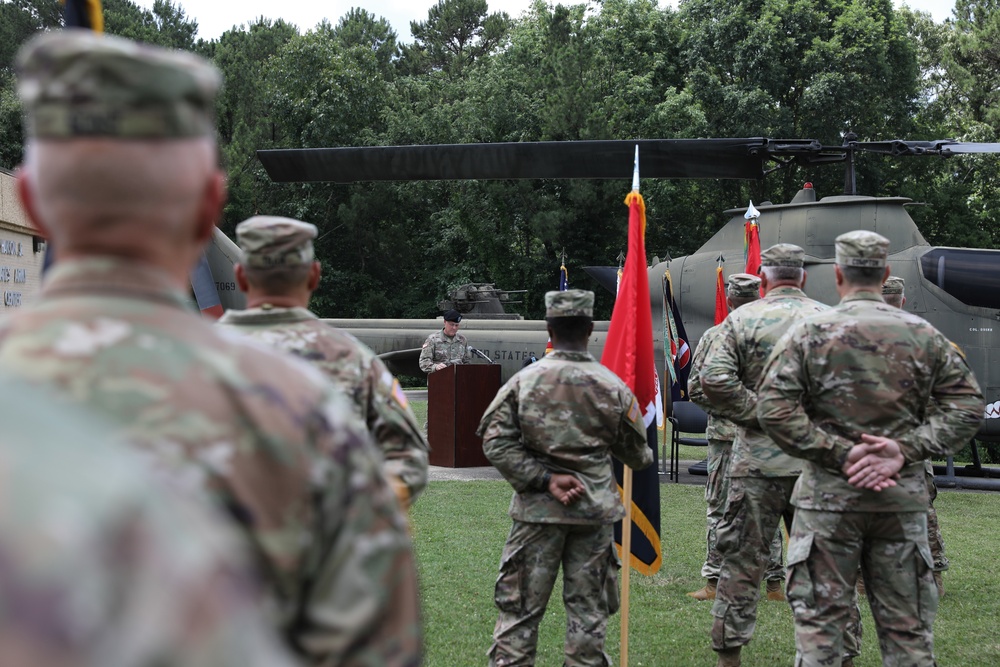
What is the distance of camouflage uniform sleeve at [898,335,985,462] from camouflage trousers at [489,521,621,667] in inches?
53.8

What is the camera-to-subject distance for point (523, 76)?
1453 inches

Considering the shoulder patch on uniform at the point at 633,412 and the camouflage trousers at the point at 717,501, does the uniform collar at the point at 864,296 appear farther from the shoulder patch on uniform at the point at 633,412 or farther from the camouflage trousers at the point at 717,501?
the camouflage trousers at the point at 717,501

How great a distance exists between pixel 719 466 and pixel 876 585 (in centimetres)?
268

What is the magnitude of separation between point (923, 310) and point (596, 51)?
2527 centimetres

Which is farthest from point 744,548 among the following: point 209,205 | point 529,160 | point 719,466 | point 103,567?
point 103,567

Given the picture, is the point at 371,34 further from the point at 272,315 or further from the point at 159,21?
the point at 272,315

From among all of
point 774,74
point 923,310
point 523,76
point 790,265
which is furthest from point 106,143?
point 523,76

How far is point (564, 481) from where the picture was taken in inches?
173

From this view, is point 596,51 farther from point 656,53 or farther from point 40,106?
point 40,106

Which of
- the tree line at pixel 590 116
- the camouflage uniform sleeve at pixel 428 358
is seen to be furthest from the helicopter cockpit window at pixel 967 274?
the tree line at pixel 590 116

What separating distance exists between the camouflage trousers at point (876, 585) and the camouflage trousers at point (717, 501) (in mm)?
2506

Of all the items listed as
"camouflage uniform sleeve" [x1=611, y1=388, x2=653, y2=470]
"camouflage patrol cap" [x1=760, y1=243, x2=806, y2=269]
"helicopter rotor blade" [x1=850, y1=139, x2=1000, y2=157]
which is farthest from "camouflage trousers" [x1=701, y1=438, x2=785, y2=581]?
"helicopter rotor blade" [x1=850, y1=139, x2=1000, y2=157]

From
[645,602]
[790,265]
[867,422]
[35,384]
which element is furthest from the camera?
[645,602]

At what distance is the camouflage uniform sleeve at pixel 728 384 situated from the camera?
5539mm
